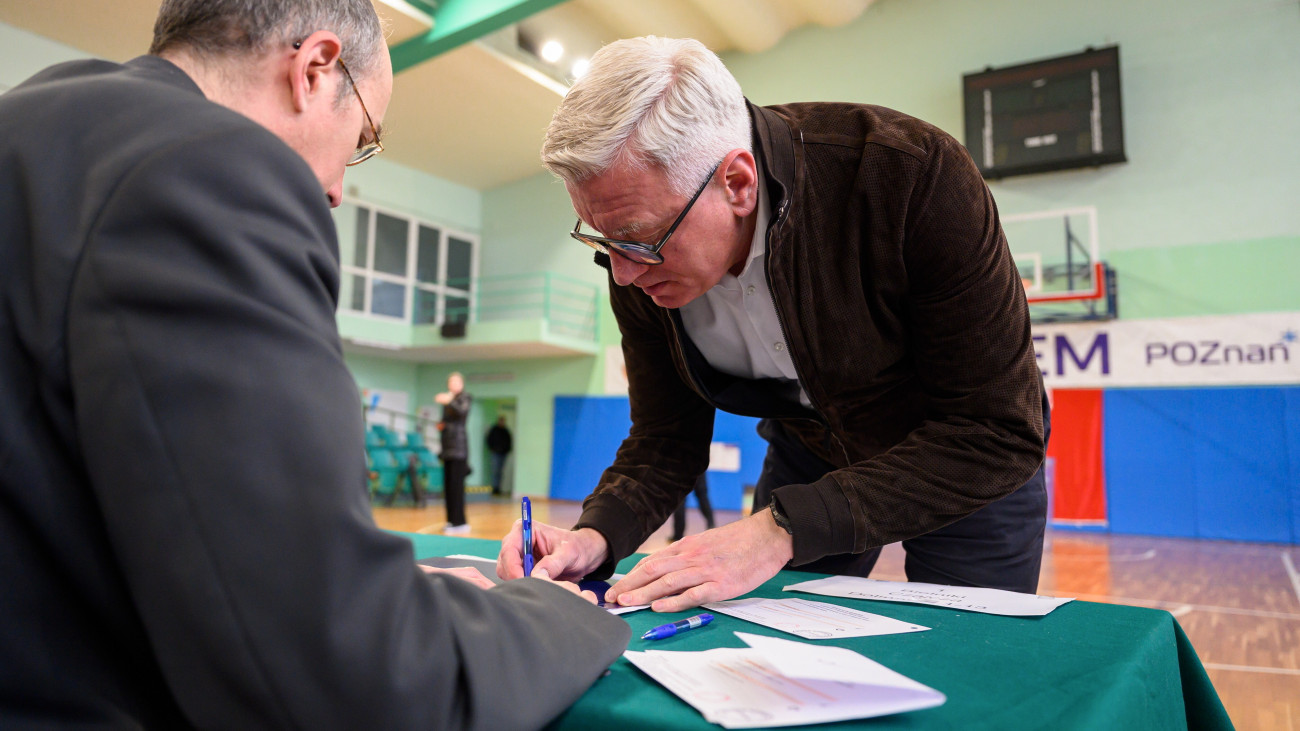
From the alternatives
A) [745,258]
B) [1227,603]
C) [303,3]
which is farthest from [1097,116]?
[303,3]

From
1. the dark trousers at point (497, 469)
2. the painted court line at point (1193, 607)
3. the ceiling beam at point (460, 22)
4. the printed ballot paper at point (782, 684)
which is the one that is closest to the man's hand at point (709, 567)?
the printed ballot paper at point (782, 684)

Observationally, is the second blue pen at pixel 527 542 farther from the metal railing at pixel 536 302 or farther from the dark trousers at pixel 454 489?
the metal railing at pixel 536 302

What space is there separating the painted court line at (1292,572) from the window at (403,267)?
33.8 feet

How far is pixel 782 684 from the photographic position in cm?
62

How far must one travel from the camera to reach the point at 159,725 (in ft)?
1.73

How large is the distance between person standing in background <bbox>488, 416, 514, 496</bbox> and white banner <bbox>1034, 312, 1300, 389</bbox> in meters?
7.83

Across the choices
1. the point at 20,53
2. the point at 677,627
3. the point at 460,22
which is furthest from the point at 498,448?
the point at 677,627

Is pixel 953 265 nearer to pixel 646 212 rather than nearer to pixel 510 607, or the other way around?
pixel 646 212

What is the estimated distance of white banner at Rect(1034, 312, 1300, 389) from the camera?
7.82 m

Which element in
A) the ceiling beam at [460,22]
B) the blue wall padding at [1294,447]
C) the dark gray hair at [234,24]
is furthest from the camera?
the blue wall padding at [1294,447]

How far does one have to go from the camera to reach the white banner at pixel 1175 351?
7824mm

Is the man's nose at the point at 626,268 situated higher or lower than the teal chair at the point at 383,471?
higher

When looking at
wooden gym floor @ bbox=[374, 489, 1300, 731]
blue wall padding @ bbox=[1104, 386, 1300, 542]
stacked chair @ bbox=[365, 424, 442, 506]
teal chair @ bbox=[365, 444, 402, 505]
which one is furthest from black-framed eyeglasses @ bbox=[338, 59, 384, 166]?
teal chair @ bbox=[365, 444, 402, 505]

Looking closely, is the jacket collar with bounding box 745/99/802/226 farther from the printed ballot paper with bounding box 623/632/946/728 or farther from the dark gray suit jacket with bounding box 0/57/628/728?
the dark gray suit jacket with bounding box 0/57/628/728
